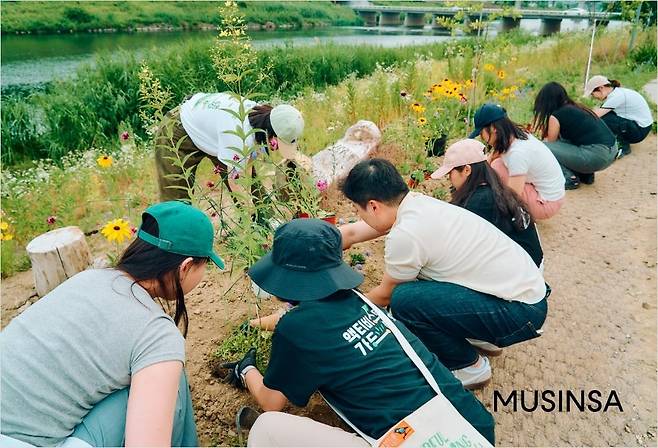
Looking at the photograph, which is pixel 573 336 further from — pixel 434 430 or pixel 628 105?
pixel 628 105

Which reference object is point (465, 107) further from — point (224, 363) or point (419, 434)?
point (419, 434)

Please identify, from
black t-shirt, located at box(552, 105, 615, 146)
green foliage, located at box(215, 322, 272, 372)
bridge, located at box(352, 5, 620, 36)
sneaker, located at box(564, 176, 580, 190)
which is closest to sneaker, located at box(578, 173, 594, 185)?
sneaker, located at box(564, 176, 580, 190)

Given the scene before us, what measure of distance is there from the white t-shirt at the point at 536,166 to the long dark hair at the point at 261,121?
1427 millimetres

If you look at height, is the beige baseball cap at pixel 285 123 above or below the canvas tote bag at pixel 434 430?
above

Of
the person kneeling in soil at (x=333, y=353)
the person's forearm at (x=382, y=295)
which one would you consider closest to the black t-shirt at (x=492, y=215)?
the person's forearm at (x=382, y=295)

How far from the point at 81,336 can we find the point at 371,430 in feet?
A: 2.67

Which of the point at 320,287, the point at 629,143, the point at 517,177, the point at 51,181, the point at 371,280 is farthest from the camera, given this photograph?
the point at 629,143

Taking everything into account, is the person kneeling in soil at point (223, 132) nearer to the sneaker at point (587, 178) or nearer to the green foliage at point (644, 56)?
the sneaker at point (587, 178)

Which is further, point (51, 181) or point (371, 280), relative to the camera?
point (51, 181)

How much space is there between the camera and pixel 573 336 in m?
2.40

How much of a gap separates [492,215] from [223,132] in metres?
1.31

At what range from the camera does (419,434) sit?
4.17 feet

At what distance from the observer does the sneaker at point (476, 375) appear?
2039mm

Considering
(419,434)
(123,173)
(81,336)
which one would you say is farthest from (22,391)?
(123,173)
